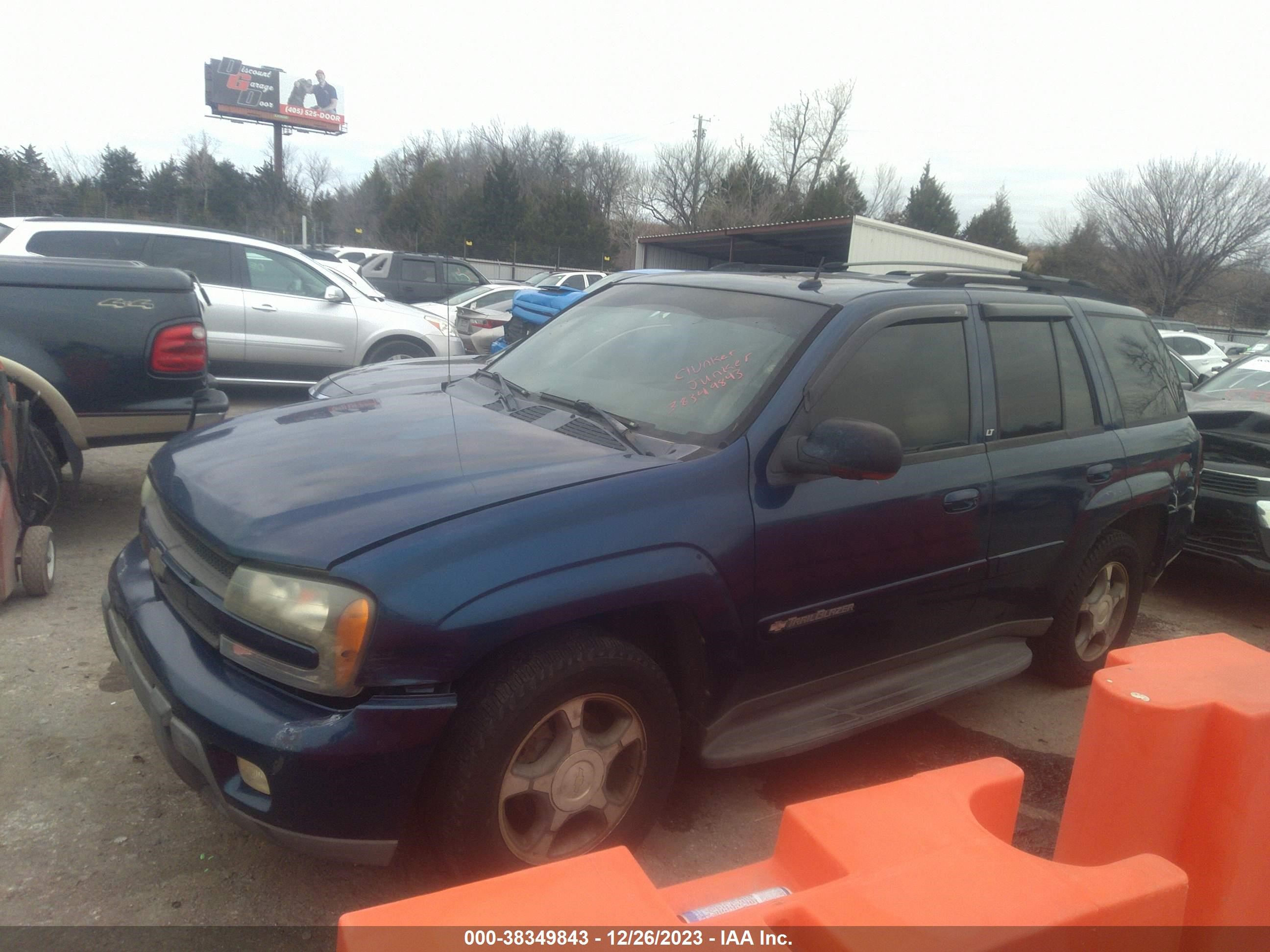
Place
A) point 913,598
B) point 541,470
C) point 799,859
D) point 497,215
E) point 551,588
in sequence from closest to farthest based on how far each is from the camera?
1. point 799,859
2. point 551,588
3. point 541,470
4. point 913,598
5. point 497,215

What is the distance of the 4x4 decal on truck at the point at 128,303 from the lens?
4957 millimetres

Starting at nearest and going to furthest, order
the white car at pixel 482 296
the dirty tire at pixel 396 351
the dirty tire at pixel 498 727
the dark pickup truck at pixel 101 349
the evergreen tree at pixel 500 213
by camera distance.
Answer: the dirty tire at pixel 498 727 → the dark pickup truck at pixel 101 349 → the dirty tire at pixel 396 351 → the white car at pixel 482 296 → the evergreen tree at pixel 500 213

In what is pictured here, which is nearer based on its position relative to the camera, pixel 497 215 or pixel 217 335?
pixel 217 335

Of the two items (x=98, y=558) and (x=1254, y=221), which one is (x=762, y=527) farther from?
(x=1254, y=221)

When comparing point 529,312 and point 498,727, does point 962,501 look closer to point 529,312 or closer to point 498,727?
point 498,727

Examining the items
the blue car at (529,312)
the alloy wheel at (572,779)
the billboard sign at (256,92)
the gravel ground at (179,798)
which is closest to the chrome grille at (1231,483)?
the gravel ground at (179,798)

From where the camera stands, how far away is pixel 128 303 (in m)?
5.01

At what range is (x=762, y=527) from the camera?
9.08 feet

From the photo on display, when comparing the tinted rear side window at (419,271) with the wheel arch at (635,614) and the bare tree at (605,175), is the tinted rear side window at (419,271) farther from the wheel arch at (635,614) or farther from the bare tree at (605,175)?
the bare tree at (605,175)

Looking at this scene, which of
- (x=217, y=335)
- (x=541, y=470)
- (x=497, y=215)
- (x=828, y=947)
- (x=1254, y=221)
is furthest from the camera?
(x=497, y=215)

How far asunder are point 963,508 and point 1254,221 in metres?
42.0

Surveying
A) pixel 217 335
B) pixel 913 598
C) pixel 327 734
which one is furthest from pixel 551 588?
pixel 217 335

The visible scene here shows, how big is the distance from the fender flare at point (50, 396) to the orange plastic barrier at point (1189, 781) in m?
4.95

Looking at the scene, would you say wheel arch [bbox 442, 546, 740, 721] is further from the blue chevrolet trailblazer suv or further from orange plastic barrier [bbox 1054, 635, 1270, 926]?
orange plastic barrier [bbox 1054, 635, 1270, 926]
